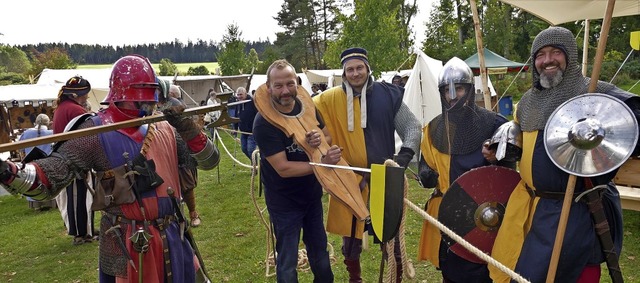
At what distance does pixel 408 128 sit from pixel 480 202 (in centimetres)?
82

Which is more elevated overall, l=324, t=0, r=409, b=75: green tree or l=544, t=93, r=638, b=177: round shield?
l=324, t=0, r=409, b=75: green tree

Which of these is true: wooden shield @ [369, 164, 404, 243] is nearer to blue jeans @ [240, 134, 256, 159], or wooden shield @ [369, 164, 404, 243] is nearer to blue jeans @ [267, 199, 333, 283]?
blue jeans @ [267, 199, 333, 283]

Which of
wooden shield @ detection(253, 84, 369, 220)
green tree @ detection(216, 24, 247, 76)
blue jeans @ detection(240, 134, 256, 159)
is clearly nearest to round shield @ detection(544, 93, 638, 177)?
wooden shield @ detection(253, 84, 369, 220)

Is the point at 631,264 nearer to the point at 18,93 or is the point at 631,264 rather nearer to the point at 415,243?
the point at 415,243

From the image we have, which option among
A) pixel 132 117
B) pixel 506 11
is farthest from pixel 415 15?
pixel 132 117

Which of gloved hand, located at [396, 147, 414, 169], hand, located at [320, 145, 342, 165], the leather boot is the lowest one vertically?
the leather boot

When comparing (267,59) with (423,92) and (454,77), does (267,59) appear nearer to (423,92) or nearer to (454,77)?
(423,92)

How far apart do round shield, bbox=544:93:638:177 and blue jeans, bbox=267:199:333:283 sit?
1585 mm

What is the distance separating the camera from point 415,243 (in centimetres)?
472

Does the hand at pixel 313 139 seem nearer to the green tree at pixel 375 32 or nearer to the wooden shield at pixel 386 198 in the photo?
the wooden shield at pixel 386 198

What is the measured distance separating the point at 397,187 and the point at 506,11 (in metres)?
29.9

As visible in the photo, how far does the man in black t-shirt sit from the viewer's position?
8.91 ft

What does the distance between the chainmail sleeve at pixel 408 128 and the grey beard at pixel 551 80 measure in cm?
98

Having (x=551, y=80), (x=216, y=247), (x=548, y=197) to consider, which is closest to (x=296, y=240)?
(x=548, y=197)
